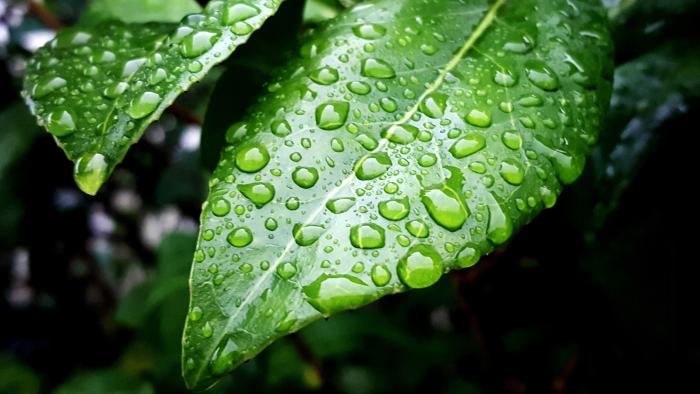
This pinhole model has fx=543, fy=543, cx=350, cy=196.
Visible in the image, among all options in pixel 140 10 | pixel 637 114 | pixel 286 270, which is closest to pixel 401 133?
pixel 286 270

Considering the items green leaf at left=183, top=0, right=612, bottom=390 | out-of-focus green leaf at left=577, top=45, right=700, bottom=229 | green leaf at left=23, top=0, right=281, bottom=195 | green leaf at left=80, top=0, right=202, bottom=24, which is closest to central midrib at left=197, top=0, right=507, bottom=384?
green leaf at left=183, top=0, right=612, bottom=390

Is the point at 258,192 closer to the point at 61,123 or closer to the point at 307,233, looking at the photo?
the point at 307,233

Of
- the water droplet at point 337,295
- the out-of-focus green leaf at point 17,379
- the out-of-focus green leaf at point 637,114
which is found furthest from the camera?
the out-of-focus green leaf at point 17,379

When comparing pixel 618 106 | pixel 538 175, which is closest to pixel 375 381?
pixel 618 106

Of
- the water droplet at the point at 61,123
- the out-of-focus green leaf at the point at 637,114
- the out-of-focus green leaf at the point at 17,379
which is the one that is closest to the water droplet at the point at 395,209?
the water droplet at the point at 61,123

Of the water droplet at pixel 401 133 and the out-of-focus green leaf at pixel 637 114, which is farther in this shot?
the out-of-focus green leaf at pixel 637 114

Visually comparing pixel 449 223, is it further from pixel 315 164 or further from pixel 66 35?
pixel 66 35

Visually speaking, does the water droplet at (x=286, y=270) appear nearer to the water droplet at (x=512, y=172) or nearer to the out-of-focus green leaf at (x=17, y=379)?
the water droplet at (x=512, y=172)

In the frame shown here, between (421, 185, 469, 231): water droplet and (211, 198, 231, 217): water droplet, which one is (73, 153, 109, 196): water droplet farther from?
(421, 185, 469, 231): water droplet
